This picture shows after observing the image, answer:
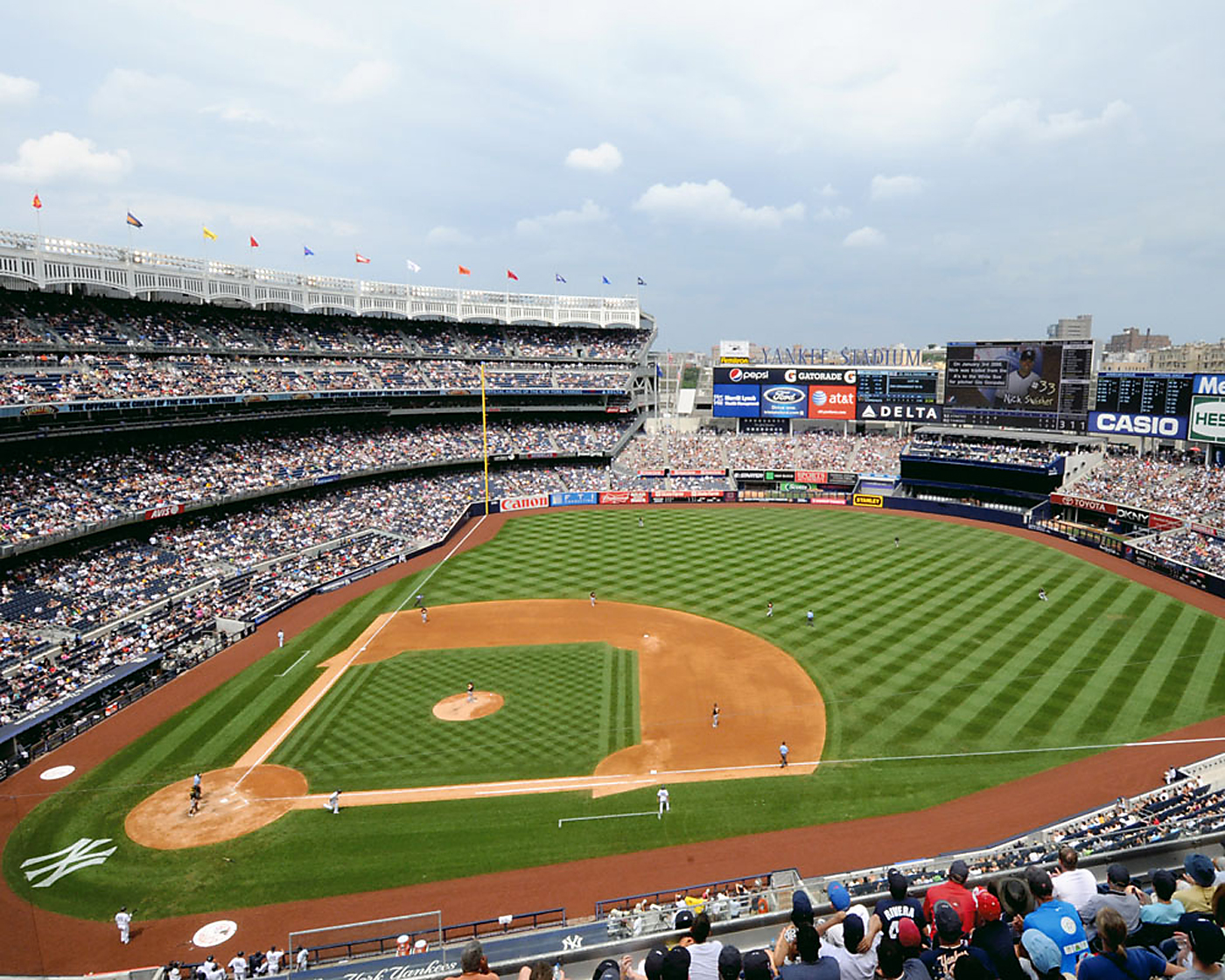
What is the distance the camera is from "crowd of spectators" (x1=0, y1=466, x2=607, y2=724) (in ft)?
92.2

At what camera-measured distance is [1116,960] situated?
199 inches

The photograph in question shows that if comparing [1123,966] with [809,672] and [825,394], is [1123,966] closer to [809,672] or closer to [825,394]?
[809,672]

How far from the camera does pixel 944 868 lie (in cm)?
1572

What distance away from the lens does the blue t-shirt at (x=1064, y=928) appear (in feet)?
19.2

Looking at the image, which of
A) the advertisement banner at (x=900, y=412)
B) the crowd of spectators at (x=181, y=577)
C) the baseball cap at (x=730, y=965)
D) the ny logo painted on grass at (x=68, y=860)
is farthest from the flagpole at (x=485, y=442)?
the baseball cap at (x=730, y=965)

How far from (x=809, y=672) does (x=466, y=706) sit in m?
13.6

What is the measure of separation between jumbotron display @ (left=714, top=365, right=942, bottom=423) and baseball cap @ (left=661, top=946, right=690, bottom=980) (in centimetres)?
6933

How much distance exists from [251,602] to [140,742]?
13.0 metres

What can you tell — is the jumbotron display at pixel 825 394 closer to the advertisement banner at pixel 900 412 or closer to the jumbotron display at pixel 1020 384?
the advertisement banner at pixel 900 412

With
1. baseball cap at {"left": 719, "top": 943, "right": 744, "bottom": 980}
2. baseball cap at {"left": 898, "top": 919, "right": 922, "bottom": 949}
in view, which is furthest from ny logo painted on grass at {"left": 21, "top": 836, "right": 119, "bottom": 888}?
baseball cap at {"left": 898, "top": 919, "right": 922, "bottom": 949}

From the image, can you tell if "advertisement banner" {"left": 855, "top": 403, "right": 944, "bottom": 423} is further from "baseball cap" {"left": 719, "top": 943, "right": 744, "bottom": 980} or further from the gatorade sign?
"baseball cap" {"left": 719, "top": 943, "right": 744, "bottom": 980}

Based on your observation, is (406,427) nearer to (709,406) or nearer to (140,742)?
(709,406)

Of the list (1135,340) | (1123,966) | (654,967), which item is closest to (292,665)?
(654,967)

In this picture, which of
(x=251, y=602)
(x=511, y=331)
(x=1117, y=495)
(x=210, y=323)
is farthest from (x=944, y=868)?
(x=511, y=331)
